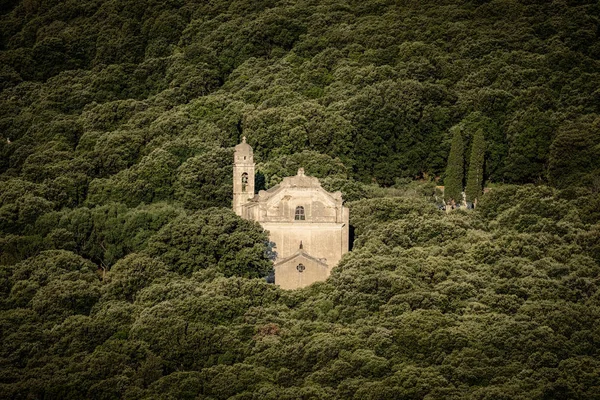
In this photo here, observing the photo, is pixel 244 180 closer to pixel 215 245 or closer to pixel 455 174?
pixel 215 245

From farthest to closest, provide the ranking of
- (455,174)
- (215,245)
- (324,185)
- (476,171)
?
(455,174) < (476,171) < (324,185) < (215,245)

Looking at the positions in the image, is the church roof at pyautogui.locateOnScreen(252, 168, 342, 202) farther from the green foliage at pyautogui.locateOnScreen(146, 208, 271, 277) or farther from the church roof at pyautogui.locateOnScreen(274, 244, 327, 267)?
the church roof at pyautogui.locateOnScreen(274, 244, 327, 267)

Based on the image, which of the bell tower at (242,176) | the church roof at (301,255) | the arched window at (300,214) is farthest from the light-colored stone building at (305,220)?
the bell tower at (242,176)

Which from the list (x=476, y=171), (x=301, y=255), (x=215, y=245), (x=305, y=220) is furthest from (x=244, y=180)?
(x=476, y=171)

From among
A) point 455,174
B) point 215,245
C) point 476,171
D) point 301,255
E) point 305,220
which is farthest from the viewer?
point 455,174

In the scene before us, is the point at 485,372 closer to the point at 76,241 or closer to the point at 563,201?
the point at 563,201

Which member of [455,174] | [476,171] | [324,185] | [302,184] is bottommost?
[302,184]
